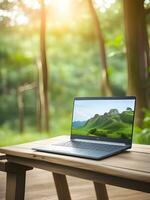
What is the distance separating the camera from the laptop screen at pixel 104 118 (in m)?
1.55

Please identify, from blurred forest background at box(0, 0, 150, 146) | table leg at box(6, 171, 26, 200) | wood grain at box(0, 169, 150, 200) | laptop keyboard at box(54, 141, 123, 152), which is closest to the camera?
laptop keyboard at box(54, 141, 123, 152)

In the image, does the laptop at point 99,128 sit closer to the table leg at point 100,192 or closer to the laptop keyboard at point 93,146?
the laptop keyboard at point 93,146

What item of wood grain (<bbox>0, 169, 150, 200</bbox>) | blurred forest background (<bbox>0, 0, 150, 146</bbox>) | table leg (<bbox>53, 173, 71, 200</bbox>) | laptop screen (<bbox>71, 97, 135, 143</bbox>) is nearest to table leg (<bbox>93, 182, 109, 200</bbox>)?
table leg (<bbox>53, 173, 71, 200</bbox>)

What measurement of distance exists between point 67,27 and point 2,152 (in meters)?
5.99

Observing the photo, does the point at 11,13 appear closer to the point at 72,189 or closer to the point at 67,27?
the point at 67,27

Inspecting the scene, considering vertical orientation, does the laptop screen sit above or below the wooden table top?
above

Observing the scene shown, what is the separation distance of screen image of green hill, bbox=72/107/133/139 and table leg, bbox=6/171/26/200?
14.0 inches

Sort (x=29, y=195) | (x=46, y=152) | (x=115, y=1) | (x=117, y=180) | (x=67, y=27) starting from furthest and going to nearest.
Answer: (x=67, y=27) → (x=115, y=1) → (x=29, y=195) → (x=46, y=152) → (x=117, y=180)

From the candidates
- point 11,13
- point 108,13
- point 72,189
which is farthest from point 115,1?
point 72,189

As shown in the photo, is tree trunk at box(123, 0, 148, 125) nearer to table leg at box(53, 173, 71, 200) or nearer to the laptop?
table leg at box(53, 173, 71, 200)

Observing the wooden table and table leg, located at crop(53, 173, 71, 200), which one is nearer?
the wooden table

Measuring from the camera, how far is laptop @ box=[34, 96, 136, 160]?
150 cm

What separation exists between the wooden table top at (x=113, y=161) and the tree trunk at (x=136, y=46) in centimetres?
236

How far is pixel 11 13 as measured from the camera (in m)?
5.71
